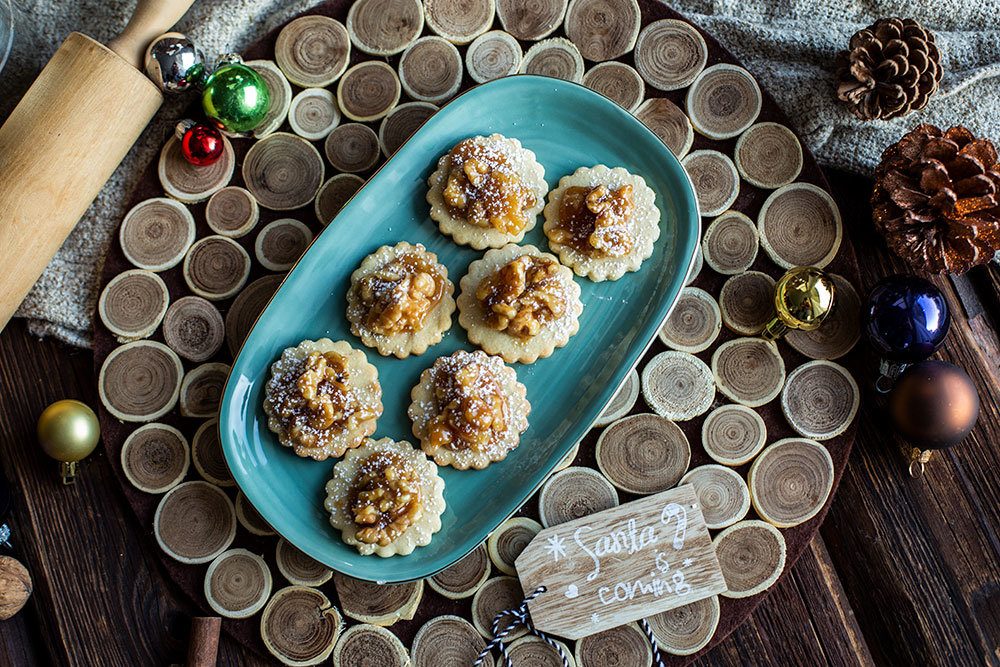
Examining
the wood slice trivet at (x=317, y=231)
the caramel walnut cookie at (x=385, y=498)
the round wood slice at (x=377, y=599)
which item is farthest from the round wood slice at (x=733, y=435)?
the round wood slice at (x=377, y=599)

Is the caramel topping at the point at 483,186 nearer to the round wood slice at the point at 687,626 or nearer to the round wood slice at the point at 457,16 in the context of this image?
the round wood slice at the point at 457,16

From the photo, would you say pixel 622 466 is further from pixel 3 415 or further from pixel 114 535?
pixel 3 415

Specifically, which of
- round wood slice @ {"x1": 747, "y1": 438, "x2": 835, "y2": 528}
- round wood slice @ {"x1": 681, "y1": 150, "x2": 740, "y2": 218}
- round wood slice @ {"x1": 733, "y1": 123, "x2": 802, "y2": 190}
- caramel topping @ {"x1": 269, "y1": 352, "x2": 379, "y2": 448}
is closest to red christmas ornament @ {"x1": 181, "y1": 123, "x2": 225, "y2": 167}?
caramel topping @ {"x1": 269, "y1": 352, "x2": 379, "y2": 448}

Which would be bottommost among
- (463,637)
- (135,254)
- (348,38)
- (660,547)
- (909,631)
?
(463,637)

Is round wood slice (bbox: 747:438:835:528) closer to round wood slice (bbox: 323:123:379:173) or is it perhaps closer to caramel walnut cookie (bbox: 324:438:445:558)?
caramel walnut cookie (bbox: 324:438:445:558)

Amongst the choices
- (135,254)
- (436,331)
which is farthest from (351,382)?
(135,254)

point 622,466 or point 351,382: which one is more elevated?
point 622,466
